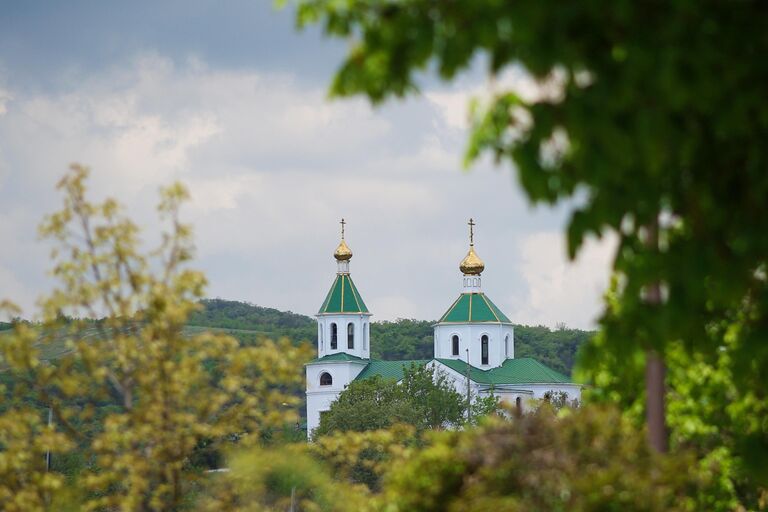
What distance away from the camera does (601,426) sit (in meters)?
7.17

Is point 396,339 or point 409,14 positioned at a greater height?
point 396,339

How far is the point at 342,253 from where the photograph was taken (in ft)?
262

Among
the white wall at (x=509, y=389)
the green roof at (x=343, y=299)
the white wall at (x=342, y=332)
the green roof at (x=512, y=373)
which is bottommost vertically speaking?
the white wall at (x=509, y=389)

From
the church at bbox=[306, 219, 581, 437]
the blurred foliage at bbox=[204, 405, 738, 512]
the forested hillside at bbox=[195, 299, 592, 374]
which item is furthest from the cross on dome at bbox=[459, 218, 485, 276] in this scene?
the blurred foliage at bbox=[204, 405, 738, 512]

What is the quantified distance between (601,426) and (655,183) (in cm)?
256

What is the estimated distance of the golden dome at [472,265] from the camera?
7981 centimetres

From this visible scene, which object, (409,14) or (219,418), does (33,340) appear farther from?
(409,14)

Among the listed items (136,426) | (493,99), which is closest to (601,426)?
(493,99)

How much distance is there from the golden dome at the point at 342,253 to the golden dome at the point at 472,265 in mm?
7006

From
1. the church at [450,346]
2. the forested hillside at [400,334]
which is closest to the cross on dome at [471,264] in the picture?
the church at [450,346]

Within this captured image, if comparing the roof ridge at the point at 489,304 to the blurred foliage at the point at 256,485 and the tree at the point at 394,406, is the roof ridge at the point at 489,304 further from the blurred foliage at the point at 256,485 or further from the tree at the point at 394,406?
the blurred foliage at the point at 256,485

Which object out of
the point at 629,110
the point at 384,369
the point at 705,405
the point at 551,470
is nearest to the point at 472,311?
the point at 384,369

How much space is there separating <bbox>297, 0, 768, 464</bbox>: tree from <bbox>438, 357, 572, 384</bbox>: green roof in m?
69.6

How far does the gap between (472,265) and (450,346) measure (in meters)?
5.20
